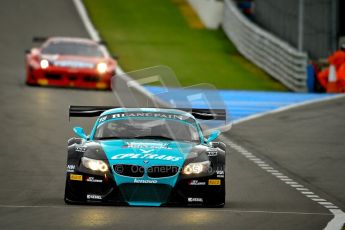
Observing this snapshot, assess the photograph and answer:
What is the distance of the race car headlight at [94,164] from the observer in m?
12.9

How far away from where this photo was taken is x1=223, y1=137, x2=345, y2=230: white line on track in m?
11.9

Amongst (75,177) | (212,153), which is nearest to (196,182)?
(212,153)

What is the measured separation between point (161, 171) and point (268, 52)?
24173mm

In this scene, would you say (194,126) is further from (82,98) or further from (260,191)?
(82,98)

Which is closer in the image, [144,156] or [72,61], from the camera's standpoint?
[144,156]

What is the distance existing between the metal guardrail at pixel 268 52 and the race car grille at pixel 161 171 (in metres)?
20.7

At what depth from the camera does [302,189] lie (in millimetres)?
15406

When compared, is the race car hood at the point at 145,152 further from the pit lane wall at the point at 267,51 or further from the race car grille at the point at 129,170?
the pit lane wall at the point at 267,51

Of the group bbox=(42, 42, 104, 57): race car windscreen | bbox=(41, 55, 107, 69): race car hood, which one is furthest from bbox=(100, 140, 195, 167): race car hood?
bbox=(42, 42, 104, 57): race car windscreen

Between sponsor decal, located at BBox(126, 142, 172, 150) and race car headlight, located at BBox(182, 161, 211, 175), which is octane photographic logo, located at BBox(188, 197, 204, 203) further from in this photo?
sponsor decal, located at BBox(126, 142, 172, 150)

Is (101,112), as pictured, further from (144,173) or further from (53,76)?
(53,76)

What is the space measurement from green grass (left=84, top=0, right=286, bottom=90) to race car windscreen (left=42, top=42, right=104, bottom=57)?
9.54 feet

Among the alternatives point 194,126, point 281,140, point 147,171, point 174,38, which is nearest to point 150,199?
point 147,171

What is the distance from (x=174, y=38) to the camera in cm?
4341
